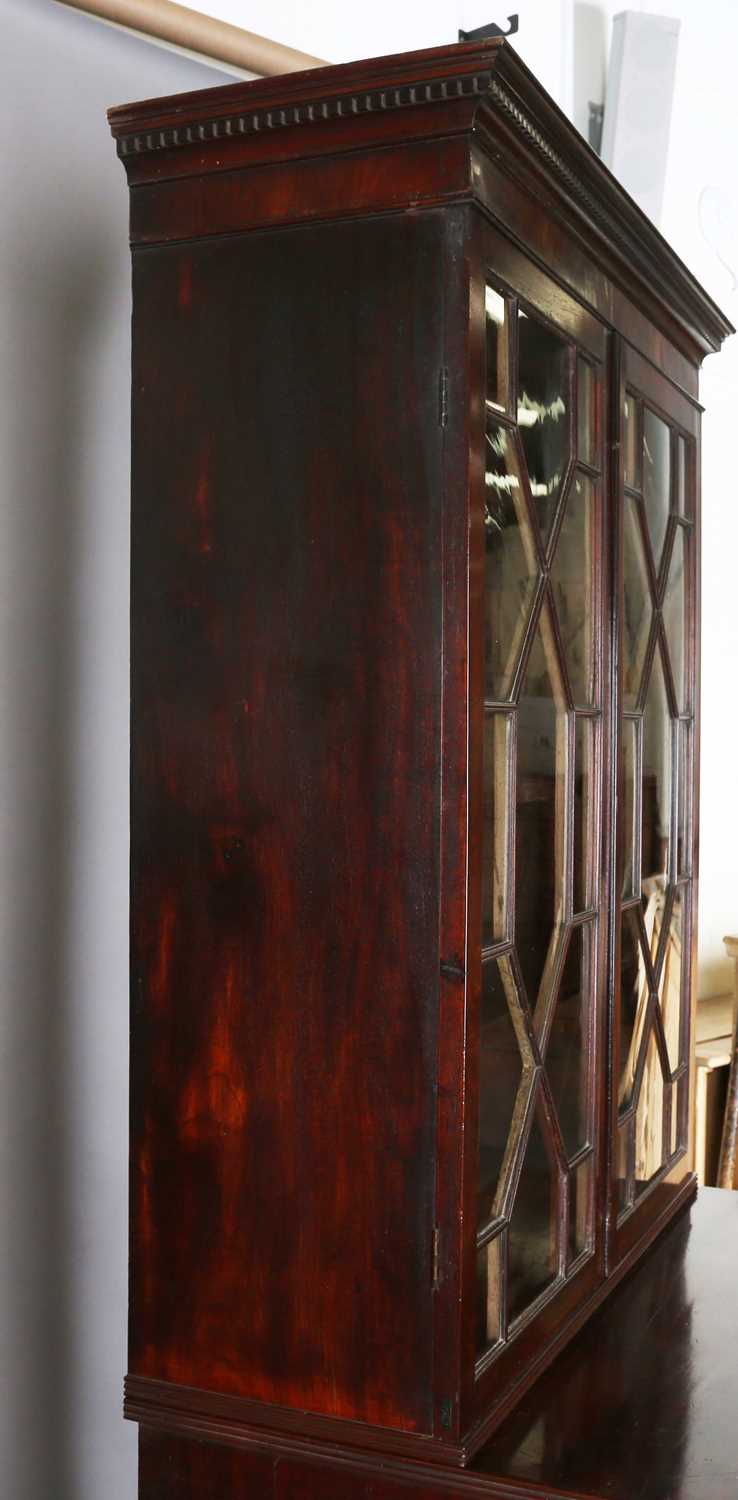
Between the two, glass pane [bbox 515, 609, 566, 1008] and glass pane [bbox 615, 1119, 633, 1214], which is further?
glass pane [bbox 615, 1119, 633, 1214]

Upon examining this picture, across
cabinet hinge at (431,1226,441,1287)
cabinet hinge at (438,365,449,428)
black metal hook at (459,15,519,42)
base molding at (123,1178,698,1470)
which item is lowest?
base molding at (123,1178,698,1470)

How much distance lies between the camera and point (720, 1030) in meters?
3.31

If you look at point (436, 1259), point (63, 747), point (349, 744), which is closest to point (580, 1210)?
point (436, 1259)

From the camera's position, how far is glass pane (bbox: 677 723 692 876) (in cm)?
196

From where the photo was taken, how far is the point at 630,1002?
67.1 inches

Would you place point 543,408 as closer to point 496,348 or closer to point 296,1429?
point 496,348

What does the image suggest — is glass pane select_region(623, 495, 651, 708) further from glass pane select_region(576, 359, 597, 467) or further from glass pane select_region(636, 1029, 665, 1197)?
glass pane select_region(636, 1029, 665, 1197)

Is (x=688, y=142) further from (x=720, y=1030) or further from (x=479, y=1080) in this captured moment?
(x=479, y=1080)

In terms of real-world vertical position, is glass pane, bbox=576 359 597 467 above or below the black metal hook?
below

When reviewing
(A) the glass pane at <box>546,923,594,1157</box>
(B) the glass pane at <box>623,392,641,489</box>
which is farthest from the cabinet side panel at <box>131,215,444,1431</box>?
(B) the glass pane at <box>623,392,641,489</box>

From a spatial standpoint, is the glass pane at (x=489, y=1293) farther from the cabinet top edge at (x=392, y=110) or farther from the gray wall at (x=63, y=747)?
the cabinet top edge at (x=392, y=110)

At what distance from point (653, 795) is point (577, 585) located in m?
0.43

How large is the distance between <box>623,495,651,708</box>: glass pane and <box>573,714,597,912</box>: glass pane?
13 centimetres

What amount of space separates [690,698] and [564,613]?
621mm
